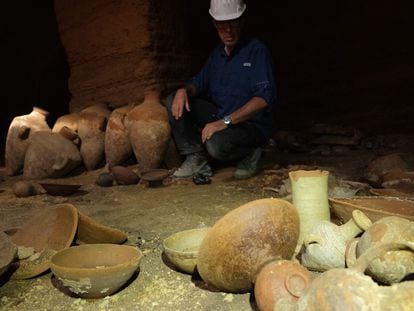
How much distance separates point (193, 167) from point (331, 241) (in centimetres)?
246

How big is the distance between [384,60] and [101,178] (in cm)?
424

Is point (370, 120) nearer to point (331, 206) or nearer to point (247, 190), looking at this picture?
point (247, 190)

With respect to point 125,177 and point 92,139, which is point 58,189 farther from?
point 92,139

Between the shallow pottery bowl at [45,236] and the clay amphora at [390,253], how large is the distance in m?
1.50

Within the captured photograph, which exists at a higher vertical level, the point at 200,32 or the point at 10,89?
the point at 200,32

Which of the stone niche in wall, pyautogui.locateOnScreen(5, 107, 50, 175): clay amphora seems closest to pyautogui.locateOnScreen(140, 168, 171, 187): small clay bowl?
the stone niche in wall

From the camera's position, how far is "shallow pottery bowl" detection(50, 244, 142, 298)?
1.78 meters

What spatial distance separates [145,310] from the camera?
1.78 metres

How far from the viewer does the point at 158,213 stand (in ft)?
10.2

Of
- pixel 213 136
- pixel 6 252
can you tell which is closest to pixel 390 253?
pixel 6 252

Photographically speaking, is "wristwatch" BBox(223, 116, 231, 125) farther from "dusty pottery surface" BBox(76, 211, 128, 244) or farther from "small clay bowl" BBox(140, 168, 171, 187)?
"dusty pottery surface" BBox(76, 211, 128, 244)

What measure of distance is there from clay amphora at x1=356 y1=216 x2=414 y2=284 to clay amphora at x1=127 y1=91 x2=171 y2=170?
3093 mm

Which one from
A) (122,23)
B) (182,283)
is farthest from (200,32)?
(182,283)

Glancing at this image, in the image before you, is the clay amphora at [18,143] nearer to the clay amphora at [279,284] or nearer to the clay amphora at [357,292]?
the clay amphora at [279,284]
